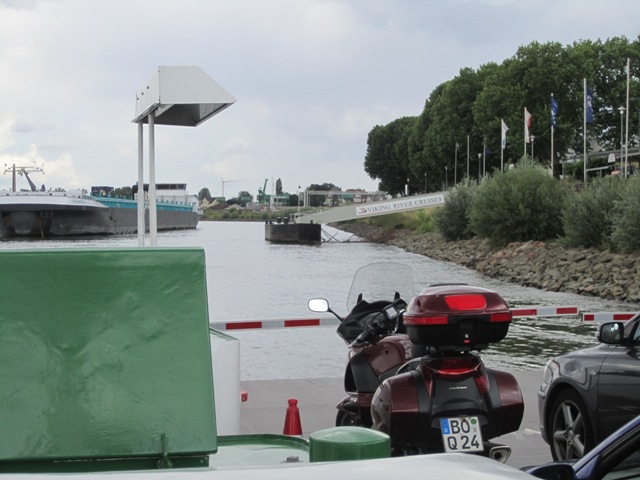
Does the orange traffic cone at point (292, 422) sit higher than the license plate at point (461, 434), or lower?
lower

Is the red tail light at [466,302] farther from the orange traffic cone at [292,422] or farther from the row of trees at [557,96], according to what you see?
the row of trees at [557,96]

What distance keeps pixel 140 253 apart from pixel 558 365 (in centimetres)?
489

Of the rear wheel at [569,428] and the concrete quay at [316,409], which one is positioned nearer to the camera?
the rear wheel at [569,428]

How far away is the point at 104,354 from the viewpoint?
3311mm

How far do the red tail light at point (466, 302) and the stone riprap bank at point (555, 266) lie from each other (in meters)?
31.2

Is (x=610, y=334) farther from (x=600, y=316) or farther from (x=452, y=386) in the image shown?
(x=600, y=316)

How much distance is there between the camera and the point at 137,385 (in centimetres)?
330

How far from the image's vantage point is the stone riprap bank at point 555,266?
38031mm

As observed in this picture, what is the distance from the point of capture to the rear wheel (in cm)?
703

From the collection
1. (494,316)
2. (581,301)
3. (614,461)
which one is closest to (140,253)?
(614,461)

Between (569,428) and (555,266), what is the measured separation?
130 feet

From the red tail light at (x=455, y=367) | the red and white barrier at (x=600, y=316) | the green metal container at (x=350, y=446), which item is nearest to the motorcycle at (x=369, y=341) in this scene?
the red tail light at (x=455, y=367)

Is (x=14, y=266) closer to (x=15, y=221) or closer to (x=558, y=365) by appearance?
(x=558, y=365)

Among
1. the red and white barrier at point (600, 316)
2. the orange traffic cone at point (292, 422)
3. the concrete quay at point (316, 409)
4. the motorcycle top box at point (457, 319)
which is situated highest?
the motorcycle top box at point (457, 319)
